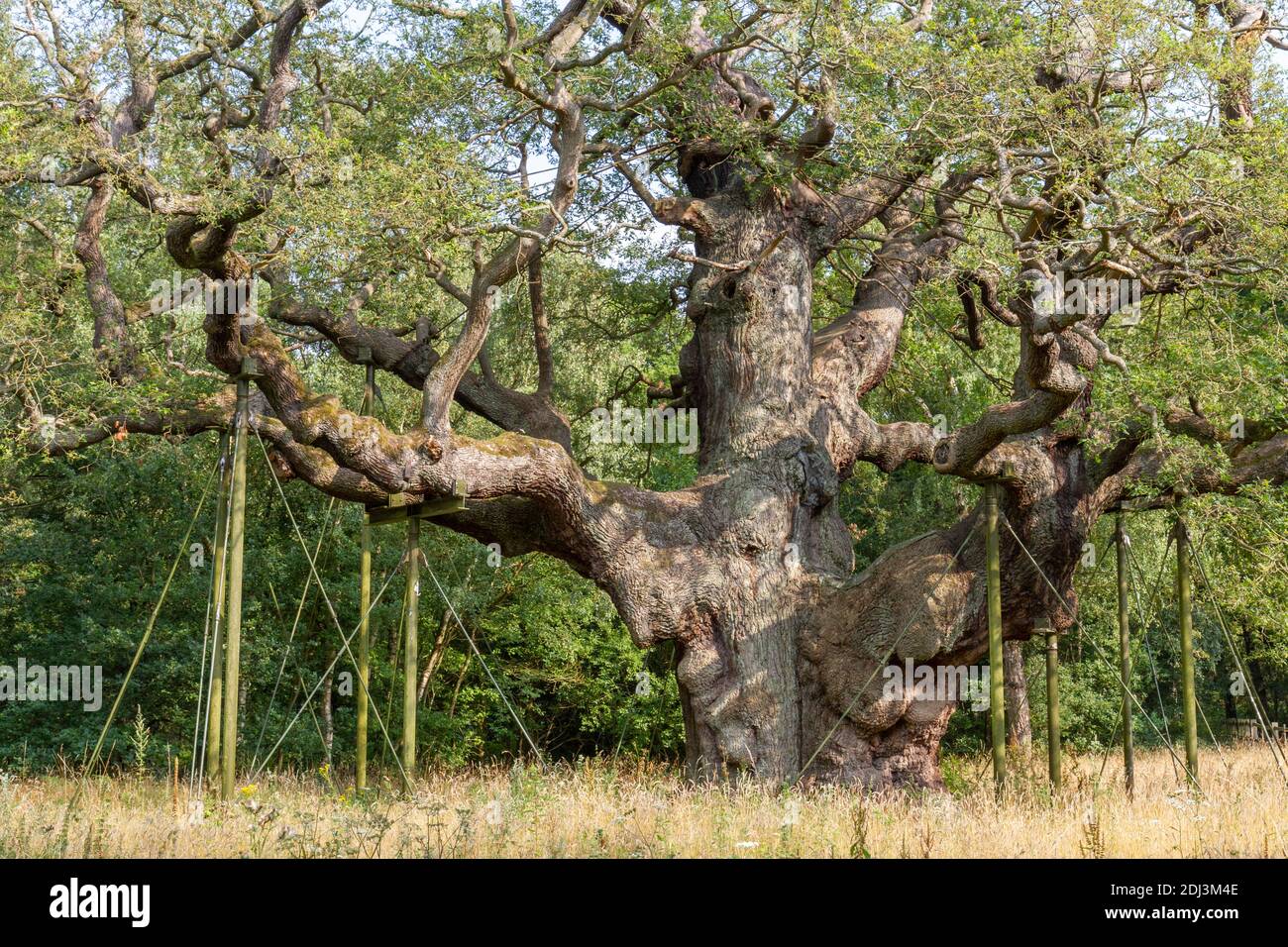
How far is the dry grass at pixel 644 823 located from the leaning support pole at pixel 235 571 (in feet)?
1.83

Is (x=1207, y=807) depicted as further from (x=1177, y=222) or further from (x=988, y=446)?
(x=1177, y=222)

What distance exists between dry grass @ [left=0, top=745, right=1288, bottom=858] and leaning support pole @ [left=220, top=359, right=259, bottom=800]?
56 centimetres

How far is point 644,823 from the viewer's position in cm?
873

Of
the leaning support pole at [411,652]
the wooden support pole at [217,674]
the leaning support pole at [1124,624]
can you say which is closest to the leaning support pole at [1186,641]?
the leaning support pole at [1124,624]

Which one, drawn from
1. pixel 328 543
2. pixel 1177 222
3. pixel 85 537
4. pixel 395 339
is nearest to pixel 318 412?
pixel 395 339

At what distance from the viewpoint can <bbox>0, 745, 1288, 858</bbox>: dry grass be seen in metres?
7.25

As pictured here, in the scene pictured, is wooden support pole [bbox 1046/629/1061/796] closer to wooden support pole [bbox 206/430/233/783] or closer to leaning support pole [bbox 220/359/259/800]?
leaning support pole [bbox 220/359/259/800]

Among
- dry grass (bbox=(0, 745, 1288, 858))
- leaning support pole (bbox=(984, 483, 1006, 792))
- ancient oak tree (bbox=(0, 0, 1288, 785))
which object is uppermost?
ancient oak tree (bbox=(0, 0, 1288, 785))

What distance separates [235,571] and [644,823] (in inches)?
172

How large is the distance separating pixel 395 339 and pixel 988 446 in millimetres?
6440

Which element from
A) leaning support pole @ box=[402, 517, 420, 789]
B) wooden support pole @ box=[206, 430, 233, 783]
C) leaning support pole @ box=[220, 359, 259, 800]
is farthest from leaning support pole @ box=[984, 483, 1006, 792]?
wooden support pole @ box=[206, 430, 233, 783]

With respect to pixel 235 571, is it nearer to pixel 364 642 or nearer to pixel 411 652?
pixel 411 652

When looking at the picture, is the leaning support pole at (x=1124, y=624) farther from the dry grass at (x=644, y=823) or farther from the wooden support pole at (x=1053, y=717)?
the dry grass at (x=644, y=823)

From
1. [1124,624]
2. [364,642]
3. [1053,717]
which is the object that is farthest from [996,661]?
[364,642]
